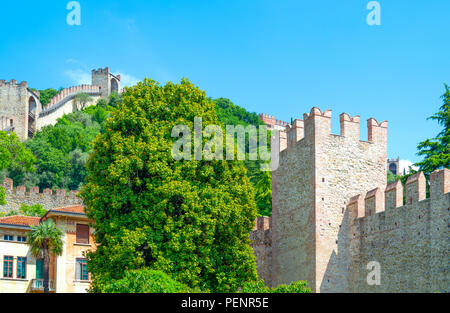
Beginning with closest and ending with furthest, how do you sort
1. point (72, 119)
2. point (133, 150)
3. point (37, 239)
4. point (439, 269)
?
point (439, 269) < point (133, 150) < point (37, 239) < point (72, 119)

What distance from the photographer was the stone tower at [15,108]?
277 feet

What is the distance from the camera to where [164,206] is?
27.5m

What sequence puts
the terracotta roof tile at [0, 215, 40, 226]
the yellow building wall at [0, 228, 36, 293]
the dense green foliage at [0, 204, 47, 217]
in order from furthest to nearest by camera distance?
the dense green foliage at [0, 204, 47, 217]
the terracotta roof tile at [0, 215, 40, 226]
the yellow building wall at [0, 228, 36, 293]

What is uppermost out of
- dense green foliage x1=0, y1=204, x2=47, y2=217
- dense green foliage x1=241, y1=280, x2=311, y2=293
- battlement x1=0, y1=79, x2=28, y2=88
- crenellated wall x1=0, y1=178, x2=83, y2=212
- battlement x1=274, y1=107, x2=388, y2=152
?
battlement x1=0, y1=79, x2=28, y2=88

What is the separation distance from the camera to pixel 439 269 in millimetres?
24266

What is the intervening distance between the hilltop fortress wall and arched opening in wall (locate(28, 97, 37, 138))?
60.4 m

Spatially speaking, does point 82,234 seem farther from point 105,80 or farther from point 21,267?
point 105,80

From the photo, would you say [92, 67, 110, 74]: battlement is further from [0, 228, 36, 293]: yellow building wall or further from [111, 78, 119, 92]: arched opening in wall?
[0, 228, 36, 293]: yellow building wall

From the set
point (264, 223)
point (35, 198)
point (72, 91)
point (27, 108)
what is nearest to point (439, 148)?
point (264, 223)

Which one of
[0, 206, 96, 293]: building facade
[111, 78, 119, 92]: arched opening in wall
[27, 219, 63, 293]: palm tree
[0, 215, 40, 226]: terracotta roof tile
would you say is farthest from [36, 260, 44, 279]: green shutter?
[111, 78, 119, 92]: arched opening in wall

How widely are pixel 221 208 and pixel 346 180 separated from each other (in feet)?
17.4

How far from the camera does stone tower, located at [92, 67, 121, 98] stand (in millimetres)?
109000
